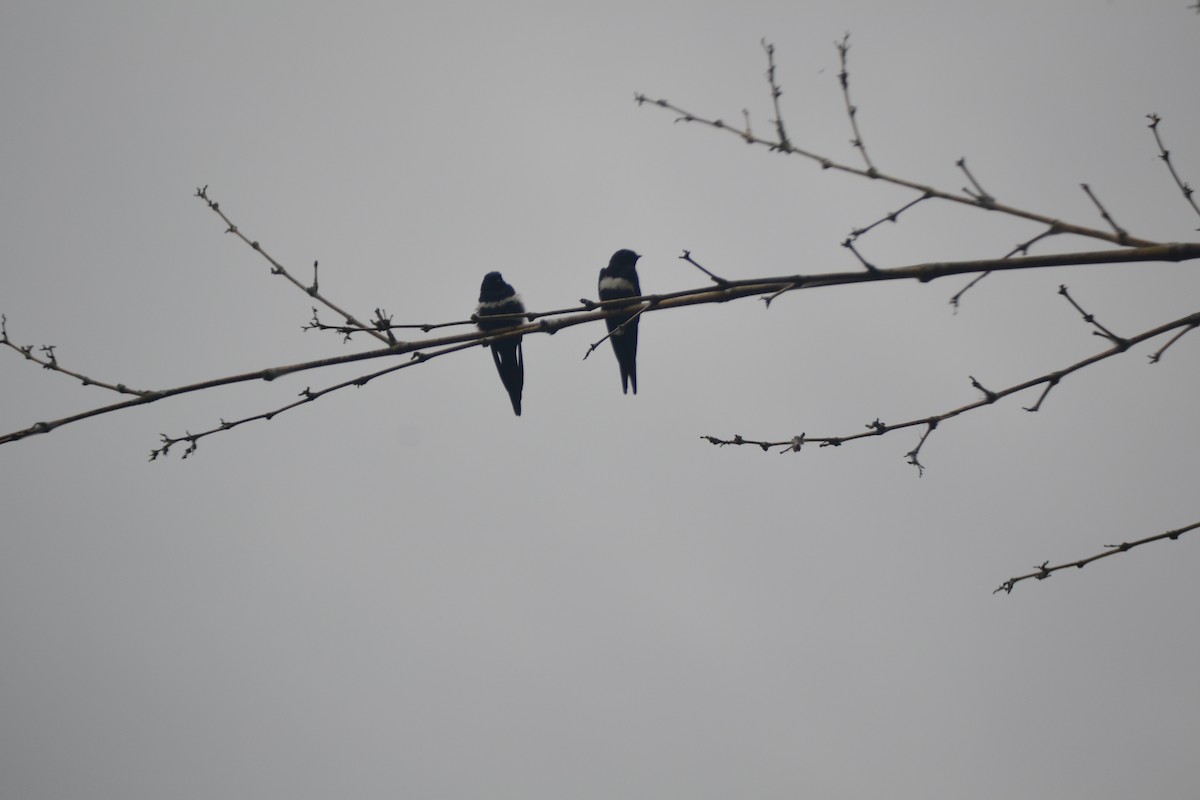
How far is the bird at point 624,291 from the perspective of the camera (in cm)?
1041

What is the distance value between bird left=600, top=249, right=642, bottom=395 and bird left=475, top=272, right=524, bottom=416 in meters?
1.24

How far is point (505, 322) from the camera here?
9.81m

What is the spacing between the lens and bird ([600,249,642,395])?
410 inches

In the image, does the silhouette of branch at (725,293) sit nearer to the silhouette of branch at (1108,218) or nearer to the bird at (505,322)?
the silhouette of branch at (1108,218)

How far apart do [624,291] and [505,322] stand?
67.3 inches

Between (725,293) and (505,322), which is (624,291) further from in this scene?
(725,293)

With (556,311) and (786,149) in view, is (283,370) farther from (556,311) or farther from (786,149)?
(786,149)

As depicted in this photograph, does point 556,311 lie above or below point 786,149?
below

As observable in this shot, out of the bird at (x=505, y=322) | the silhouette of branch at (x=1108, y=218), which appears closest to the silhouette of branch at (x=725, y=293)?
the silhouette of branch at (x=1108, y=218)

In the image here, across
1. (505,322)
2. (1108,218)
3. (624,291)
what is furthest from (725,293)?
(624,291)

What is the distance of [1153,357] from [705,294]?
1.25 meters

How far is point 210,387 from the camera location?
2.24 metres

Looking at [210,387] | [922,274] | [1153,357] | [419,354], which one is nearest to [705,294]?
[922,274]

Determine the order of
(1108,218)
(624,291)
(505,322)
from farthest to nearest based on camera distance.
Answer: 1. (624,291)
2. (505,322)
3. (1108,218)
